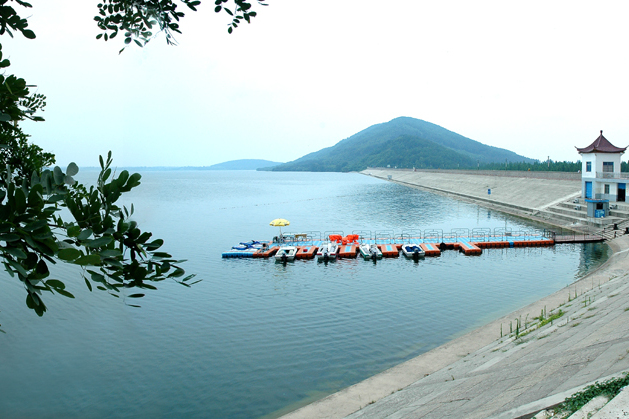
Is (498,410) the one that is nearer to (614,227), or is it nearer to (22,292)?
(22,292)

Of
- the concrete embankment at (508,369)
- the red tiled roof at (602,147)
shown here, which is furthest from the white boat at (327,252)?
the red tiled roof at (602,147)

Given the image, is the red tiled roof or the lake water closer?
the lake water

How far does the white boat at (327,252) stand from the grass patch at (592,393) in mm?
26397

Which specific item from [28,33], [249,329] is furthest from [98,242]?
[249,329]

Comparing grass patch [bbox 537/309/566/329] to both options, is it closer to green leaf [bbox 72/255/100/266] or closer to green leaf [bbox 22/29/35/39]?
green leaf [bbox 72/255/100/266]

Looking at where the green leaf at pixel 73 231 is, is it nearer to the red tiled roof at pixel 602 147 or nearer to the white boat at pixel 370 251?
the white boat at pixel 370 251

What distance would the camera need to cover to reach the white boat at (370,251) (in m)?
33.9

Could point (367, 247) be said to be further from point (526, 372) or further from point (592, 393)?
point (592, 393)

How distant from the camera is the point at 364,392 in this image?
512 inches

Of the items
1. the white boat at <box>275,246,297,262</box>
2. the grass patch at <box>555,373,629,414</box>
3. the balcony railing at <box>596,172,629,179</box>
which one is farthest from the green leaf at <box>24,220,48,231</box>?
the balcony railing at <box>596,172,629,179</box>

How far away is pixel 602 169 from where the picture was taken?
Result: 151 feet

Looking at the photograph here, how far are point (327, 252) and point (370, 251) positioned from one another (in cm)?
333

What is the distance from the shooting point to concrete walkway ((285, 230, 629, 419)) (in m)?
9.16

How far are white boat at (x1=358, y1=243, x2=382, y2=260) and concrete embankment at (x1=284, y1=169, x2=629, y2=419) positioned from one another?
14552 millimetres
